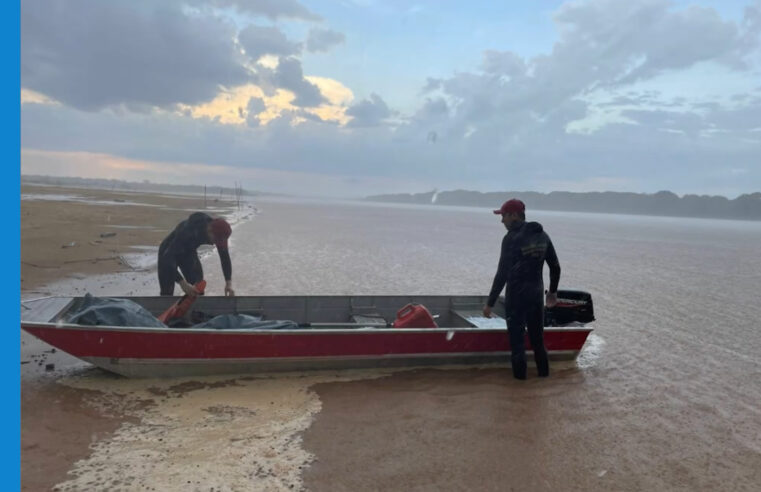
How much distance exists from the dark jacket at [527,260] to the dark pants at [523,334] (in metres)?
0.13

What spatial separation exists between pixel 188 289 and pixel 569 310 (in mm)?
5607

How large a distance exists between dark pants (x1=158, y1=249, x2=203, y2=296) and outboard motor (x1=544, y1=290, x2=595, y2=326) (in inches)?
212

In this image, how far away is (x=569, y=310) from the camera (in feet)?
25.1

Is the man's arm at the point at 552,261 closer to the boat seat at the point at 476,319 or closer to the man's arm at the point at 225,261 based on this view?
the boat seat at the point at 476,319

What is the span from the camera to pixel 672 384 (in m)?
7.17

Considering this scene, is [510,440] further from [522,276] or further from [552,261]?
[552,261]

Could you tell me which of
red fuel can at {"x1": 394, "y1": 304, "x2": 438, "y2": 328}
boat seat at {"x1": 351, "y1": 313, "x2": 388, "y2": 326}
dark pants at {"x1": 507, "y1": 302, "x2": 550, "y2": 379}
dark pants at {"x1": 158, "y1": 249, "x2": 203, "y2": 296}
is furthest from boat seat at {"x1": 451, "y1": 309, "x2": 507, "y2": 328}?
dark pants at {"x1": 158, "y1": 249, "x2": 203, "y2": 296}

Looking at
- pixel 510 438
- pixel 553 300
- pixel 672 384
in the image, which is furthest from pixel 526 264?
pixel 672 384

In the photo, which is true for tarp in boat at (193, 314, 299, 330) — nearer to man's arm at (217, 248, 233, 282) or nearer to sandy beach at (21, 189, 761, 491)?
sandy beach at (21, 189, 761, 491)

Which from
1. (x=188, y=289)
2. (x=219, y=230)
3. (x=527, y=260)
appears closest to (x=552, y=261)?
(x=527, y=260)

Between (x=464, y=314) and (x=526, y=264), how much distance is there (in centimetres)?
246

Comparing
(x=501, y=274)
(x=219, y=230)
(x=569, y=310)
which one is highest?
(x=219, y=230)

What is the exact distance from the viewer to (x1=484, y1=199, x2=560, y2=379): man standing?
20.6 feet

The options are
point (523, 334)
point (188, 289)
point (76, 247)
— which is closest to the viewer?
point (523, 334)
